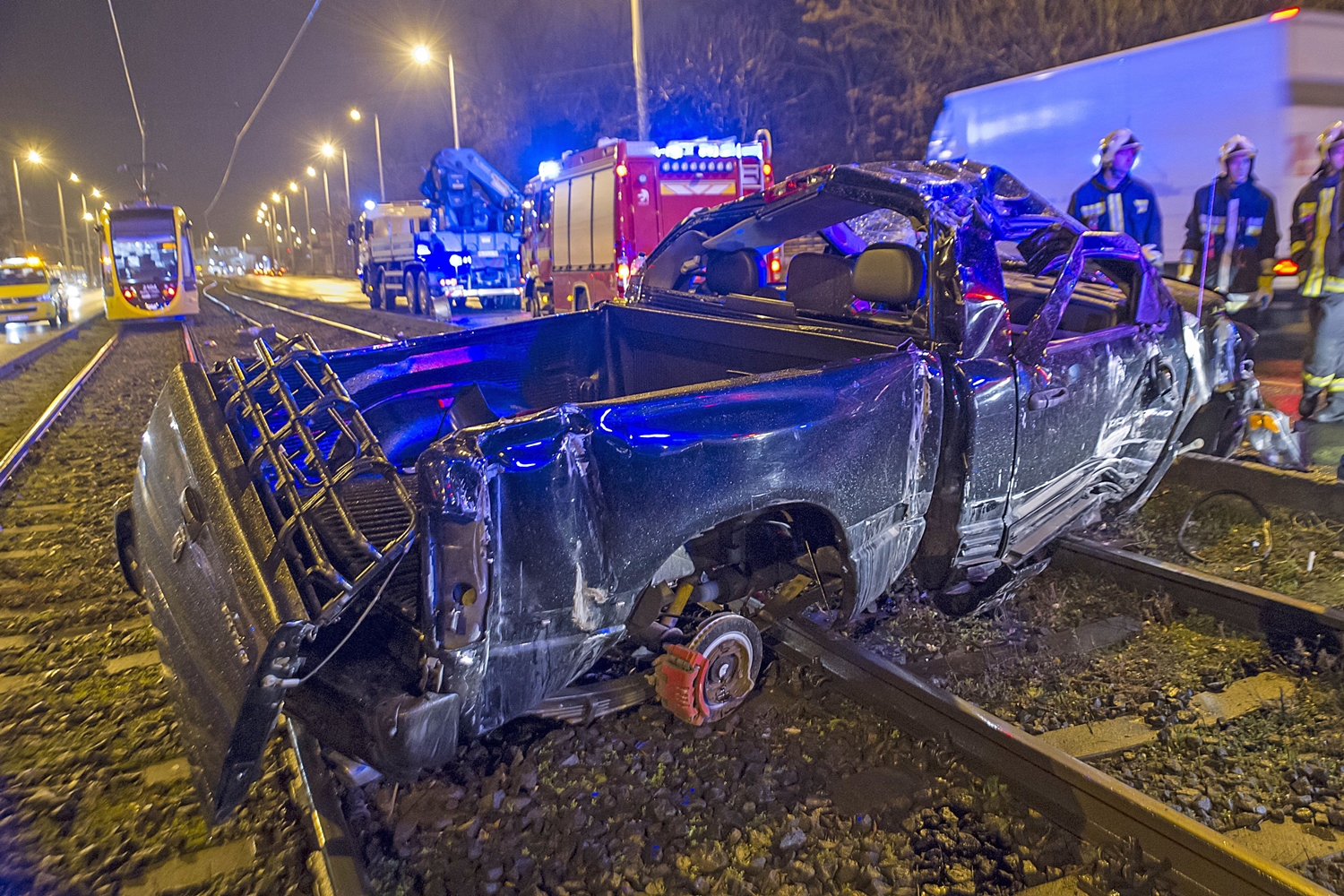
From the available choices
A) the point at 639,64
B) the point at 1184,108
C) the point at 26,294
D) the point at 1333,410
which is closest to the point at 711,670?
the point at 1333,410

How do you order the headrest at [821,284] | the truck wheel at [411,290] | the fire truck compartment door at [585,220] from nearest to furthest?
1. the headrest at [821,284]
2. the fire truck compartment door at [585,220]
3. the truck wheel at [411,290]

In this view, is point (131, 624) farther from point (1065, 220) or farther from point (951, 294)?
point (1065, 220)

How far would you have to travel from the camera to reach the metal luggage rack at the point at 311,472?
86.9 inches

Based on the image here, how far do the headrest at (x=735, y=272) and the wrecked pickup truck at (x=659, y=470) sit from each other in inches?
0.6

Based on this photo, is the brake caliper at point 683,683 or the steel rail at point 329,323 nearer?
the brake caliper at point 683,683

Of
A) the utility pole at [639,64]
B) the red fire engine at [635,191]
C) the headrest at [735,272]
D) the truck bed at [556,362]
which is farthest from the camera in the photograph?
the utility pole at [639,64]

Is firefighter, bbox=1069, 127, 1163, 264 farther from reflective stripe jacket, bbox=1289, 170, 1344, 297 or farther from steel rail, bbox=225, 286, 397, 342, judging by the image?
steel rail, bbox=225, 286, 397, 342

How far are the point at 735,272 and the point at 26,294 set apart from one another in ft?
86.7

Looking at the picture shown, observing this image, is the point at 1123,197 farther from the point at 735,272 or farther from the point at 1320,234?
the point at 735,272

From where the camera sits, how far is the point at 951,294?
10.1ft

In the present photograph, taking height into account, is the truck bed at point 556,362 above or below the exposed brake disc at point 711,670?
above

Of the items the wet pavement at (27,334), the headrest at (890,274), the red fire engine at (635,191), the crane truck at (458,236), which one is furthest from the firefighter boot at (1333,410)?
the crane truck at (458,236)

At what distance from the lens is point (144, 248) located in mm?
21469

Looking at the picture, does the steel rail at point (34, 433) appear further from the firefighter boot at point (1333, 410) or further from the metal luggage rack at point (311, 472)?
the firefighter boot at point (1333, 410)
